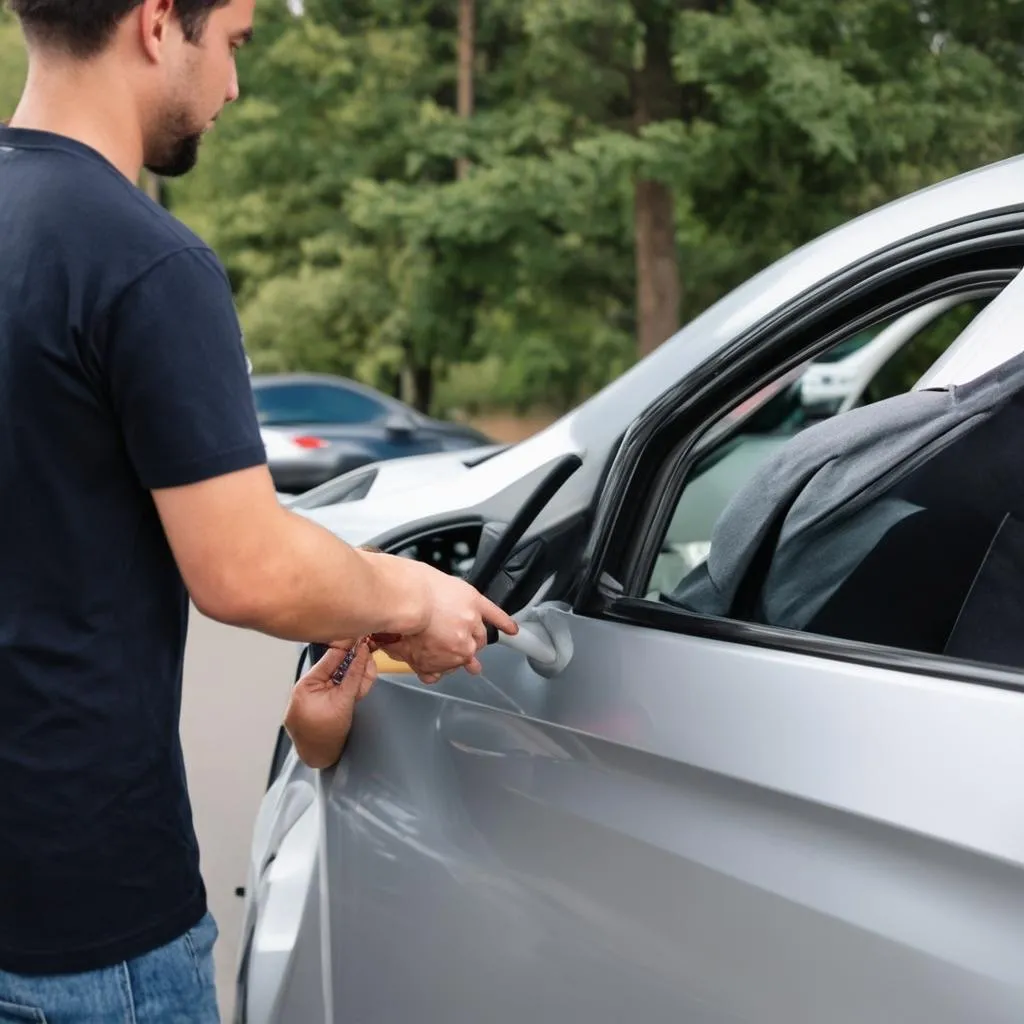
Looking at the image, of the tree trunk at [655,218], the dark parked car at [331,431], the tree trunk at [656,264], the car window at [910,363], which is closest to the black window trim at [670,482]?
the car window at [910,363]

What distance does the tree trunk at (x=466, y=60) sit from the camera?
58.2 ft

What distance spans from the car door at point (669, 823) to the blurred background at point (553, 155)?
12576 mm

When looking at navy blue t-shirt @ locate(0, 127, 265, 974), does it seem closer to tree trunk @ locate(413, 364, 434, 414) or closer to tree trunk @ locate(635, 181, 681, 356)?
tree trunk @ locate(635, 181, 681, 356)

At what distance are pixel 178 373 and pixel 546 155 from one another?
52.2 ft

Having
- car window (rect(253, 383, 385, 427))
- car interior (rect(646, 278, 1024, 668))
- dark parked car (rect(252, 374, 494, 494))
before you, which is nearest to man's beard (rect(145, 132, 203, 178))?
car interior (rect(646, 278, 1024, 668))

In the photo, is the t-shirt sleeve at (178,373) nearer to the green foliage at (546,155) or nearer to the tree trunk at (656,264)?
the green foliage at (546,155)

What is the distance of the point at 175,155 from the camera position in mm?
1604

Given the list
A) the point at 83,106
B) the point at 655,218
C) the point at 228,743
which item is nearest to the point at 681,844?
the point at 83,106

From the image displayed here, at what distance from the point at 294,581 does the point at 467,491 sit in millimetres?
881

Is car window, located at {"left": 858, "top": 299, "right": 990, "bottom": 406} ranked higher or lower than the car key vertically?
lower

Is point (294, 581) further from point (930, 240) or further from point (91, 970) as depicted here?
point (930, 240)

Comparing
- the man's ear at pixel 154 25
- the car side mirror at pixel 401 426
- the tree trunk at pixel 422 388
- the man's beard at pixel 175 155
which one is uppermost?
the man's ear at pixel 154 25

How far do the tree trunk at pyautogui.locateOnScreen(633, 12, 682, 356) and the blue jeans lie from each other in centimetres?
1464

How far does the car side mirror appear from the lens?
11.3m
